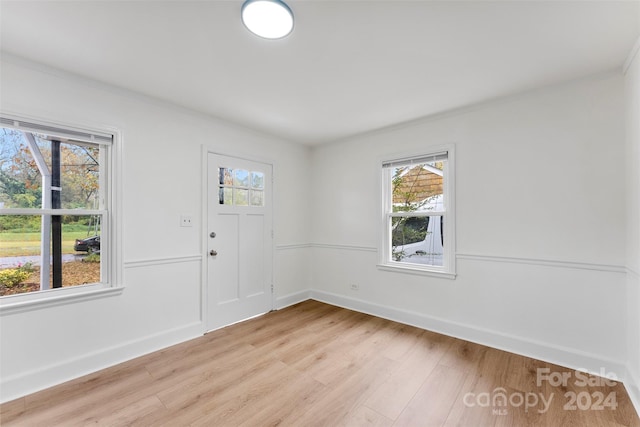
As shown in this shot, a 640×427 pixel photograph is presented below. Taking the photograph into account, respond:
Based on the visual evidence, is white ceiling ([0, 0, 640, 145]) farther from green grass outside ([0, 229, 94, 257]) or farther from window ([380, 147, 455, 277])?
green grass outside ([0, 229, 94, 257])

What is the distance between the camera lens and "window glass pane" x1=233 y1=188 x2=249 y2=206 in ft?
11.0

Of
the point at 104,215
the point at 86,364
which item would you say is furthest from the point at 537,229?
the point at 86,364

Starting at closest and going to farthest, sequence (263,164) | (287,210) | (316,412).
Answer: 1. (316,412)
2. (263,164)
3. (287,210)

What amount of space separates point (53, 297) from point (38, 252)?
0.37 metres

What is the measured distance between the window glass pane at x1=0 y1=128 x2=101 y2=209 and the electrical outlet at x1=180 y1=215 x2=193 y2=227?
0.70 m

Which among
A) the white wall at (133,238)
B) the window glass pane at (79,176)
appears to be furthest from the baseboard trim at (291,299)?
the window glass pane at (79,176)

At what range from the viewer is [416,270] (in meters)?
3.21

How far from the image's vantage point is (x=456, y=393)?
1.99 meters

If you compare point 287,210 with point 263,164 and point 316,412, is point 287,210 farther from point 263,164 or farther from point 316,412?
point 316,412

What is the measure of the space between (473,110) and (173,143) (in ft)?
10.2

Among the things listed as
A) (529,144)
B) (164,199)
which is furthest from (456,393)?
(164,199)

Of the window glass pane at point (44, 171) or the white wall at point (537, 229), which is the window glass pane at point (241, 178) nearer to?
the window glass pane at point (44, 171)

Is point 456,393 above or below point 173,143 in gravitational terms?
below

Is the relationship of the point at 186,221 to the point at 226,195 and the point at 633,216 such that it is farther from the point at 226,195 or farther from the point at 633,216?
the point at 633,216
